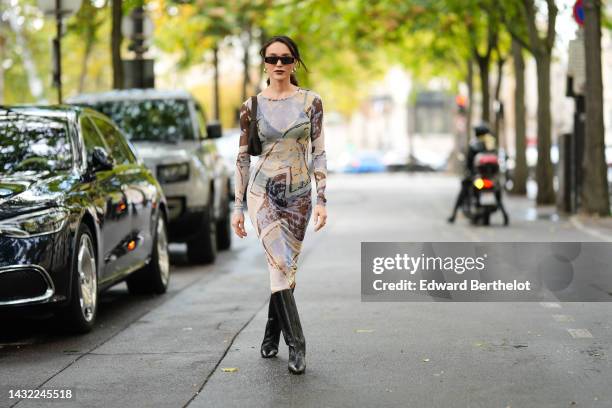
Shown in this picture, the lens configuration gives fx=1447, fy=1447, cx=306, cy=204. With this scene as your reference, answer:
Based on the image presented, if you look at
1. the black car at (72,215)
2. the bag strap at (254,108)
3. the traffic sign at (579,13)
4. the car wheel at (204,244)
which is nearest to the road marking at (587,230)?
the traffic sign at (579,13)

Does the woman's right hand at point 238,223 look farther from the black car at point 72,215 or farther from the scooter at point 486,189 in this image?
the scooter at point 486,189

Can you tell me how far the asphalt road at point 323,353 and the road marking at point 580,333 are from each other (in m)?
0.01

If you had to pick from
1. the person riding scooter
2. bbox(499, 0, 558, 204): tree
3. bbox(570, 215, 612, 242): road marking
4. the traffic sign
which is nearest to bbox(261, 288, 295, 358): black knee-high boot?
bbox(570, 215, 612, 242): road marking

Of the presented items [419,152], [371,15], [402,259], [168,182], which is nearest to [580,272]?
[402,259]

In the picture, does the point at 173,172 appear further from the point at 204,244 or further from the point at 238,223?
the point at 238,223

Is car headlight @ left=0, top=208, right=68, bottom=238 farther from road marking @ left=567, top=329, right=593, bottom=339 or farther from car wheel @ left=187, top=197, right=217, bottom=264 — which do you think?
car wheel @ left=187, top=197, right=217, bottom=264

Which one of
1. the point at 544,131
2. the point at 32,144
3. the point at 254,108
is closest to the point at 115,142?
the point at 32,144

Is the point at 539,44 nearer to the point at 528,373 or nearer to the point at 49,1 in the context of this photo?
the point at 49,1

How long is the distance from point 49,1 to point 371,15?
19.1 metres

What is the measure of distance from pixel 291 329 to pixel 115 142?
15.6ft

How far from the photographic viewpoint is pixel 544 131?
2841 cm

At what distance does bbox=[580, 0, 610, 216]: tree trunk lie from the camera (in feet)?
73.6

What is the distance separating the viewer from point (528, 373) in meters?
7.75

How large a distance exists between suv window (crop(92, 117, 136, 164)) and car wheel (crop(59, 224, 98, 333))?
70.0 inches
